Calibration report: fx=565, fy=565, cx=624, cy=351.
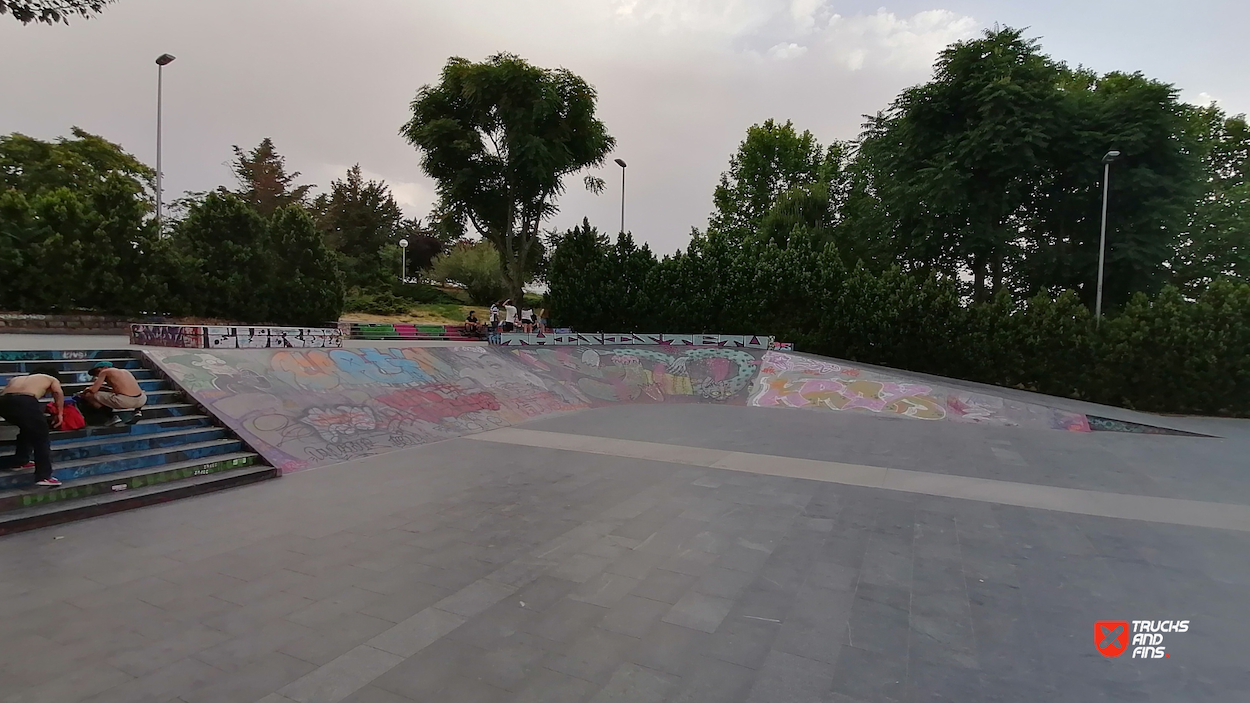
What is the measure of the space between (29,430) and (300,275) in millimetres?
16990

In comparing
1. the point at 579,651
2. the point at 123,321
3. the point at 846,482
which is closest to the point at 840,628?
the point at 579,651

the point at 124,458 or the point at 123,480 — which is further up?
the point at 124,458

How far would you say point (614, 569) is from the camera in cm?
442

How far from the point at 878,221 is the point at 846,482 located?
21979 mm

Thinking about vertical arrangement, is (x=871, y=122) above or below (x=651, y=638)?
above

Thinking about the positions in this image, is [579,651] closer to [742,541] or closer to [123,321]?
[742,541]

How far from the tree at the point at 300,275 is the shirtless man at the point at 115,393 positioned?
14756 mm

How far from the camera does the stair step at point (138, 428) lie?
6.23m

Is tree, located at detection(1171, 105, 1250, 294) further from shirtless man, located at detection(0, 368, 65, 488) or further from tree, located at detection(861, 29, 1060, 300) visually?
shirtless man, located at detection(0, 368, 65, 488)

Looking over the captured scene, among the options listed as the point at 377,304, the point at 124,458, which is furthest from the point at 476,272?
the point at 124,458

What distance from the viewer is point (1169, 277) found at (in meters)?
21.4

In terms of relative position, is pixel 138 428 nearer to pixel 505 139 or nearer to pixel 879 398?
pixel 879 398

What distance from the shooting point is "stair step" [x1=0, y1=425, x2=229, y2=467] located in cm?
609

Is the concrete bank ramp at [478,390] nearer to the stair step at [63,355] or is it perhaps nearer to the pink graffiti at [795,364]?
the pink graffiti at [795,364]
